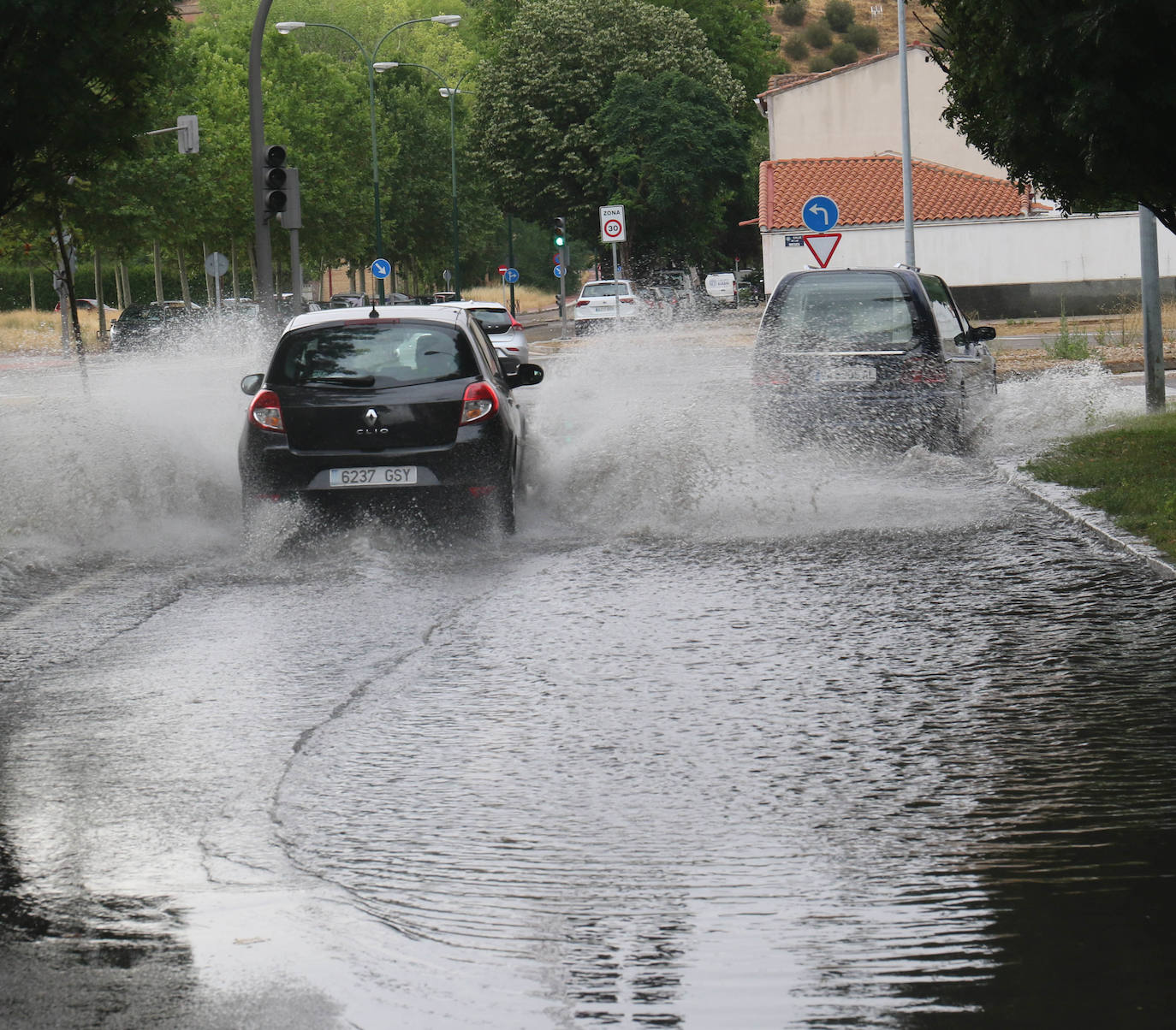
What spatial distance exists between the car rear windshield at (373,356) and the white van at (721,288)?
62111mm

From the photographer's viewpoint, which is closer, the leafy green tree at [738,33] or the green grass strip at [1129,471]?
the green grass strip at [1129,471]

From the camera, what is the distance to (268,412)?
36.5 ft

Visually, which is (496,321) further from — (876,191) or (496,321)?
(876,191)

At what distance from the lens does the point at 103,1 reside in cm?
1227

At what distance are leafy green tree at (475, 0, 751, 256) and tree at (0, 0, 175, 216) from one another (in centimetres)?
5690

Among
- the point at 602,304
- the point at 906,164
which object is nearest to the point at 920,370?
the point at 906,164

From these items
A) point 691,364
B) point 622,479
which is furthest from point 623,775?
point 691,364

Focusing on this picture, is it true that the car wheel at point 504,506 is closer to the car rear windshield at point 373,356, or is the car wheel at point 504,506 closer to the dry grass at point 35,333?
the car rear windshield at point 373,356

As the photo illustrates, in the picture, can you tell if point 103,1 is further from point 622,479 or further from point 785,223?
point 785,223

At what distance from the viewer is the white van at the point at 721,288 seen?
73750mm

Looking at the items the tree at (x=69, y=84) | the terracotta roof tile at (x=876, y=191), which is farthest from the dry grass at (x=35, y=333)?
the tree at (x=69, y=84)

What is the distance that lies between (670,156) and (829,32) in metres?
114

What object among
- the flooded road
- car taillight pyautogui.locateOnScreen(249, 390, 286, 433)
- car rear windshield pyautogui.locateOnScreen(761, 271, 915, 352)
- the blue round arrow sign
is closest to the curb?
the flooded road

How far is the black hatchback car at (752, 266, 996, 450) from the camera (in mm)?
14328
